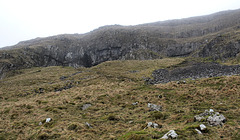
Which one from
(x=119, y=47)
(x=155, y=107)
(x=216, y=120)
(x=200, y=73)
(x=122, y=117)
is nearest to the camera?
(x=216, y=120)

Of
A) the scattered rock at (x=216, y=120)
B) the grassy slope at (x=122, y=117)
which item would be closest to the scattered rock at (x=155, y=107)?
the grassy slope at (x=122, y=117)

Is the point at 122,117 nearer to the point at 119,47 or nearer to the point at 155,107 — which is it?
the point at 155,107

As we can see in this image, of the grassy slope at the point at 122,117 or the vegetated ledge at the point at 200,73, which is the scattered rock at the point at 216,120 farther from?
the vegetated ledge at the point at 200,73

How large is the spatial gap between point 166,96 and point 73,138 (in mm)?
15327

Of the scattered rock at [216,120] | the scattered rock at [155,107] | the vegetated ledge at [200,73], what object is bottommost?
the vegetated ledge at [200,73]

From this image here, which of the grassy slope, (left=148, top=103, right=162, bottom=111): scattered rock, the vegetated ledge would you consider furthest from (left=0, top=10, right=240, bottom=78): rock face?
(left=148, top=103, right=162, bottom=111): scattered rock

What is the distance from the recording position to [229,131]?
912 centimetres

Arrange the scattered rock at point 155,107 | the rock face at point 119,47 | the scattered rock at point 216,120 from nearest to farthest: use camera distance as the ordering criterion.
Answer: the scattered rock at point 216,120
the scattered rock at point 155,107
the rock face at point 119,47

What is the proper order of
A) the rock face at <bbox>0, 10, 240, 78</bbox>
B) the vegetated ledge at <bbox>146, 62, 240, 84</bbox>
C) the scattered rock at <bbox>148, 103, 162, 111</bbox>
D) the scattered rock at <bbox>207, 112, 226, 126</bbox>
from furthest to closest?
1. the rock face at <bbox>0, 10, 240, 78</bbox>
2. the vegetated ledge at <bbox>146, 62, 240, 84</bbox>
3. the scattered rock at <bbox>148, 103, 162, 111</bbox>
4. the scattered rock at <bbox>207, 112, 226, 126</bbox>

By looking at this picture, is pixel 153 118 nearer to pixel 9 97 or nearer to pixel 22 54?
pixel 9 97

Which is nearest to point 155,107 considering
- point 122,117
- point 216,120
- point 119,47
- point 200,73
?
point 122,117

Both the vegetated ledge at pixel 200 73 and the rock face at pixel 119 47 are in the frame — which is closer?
the vegetated ledge at pixel 200 73

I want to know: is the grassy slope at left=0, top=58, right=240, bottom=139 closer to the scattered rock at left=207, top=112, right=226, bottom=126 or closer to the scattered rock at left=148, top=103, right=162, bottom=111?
the scattered rock at left=207, top=112, right=226, bottom=126

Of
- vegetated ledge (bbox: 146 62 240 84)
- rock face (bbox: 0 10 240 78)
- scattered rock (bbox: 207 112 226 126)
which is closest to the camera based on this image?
scattered rock (bbox: 207 112 226 126)
